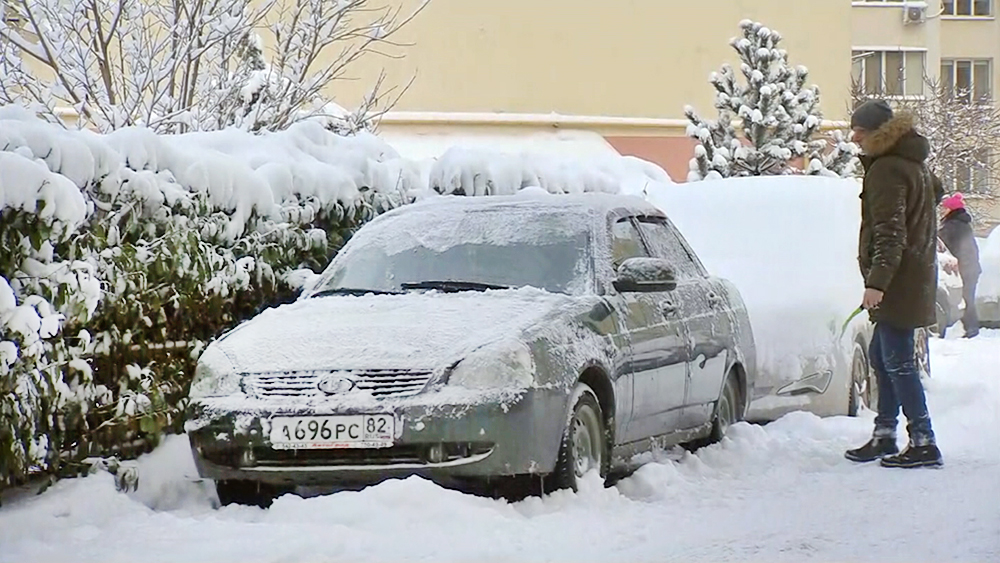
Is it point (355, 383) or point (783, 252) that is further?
point (783, 252)

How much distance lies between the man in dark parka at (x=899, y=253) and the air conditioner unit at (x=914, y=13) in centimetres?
3598

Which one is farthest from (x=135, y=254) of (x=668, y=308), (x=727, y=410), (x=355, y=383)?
(x=727, y=410)

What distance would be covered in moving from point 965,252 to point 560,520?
14.1 metres

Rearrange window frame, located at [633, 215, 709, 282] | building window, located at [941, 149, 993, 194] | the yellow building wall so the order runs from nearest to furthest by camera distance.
A: window frame, located at [633, 215, 709, 282] → the yellow building wall → building window, located at [941, 149, 993, 194]

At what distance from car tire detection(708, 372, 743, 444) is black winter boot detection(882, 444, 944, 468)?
3.14 ft

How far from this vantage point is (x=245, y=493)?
6180mm

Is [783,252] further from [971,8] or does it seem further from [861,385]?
[971,8]

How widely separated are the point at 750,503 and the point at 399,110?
73.0 feet

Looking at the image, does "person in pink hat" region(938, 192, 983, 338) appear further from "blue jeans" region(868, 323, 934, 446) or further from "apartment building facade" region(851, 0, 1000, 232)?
"apartment building facade" region(851, 0, 1000, 232)

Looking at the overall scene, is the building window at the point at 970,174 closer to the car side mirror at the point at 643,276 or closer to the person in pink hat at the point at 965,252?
the person in pink hat at the point at 965,252

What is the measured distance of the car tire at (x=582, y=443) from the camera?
5.96 meters

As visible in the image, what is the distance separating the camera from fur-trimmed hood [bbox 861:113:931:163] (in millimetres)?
7395

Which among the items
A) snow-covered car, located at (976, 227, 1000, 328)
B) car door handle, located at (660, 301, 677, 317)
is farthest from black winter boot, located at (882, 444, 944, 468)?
snow-covered car, located at (976, 227, 1000, 328)

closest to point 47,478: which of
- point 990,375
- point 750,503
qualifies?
point 750,503
